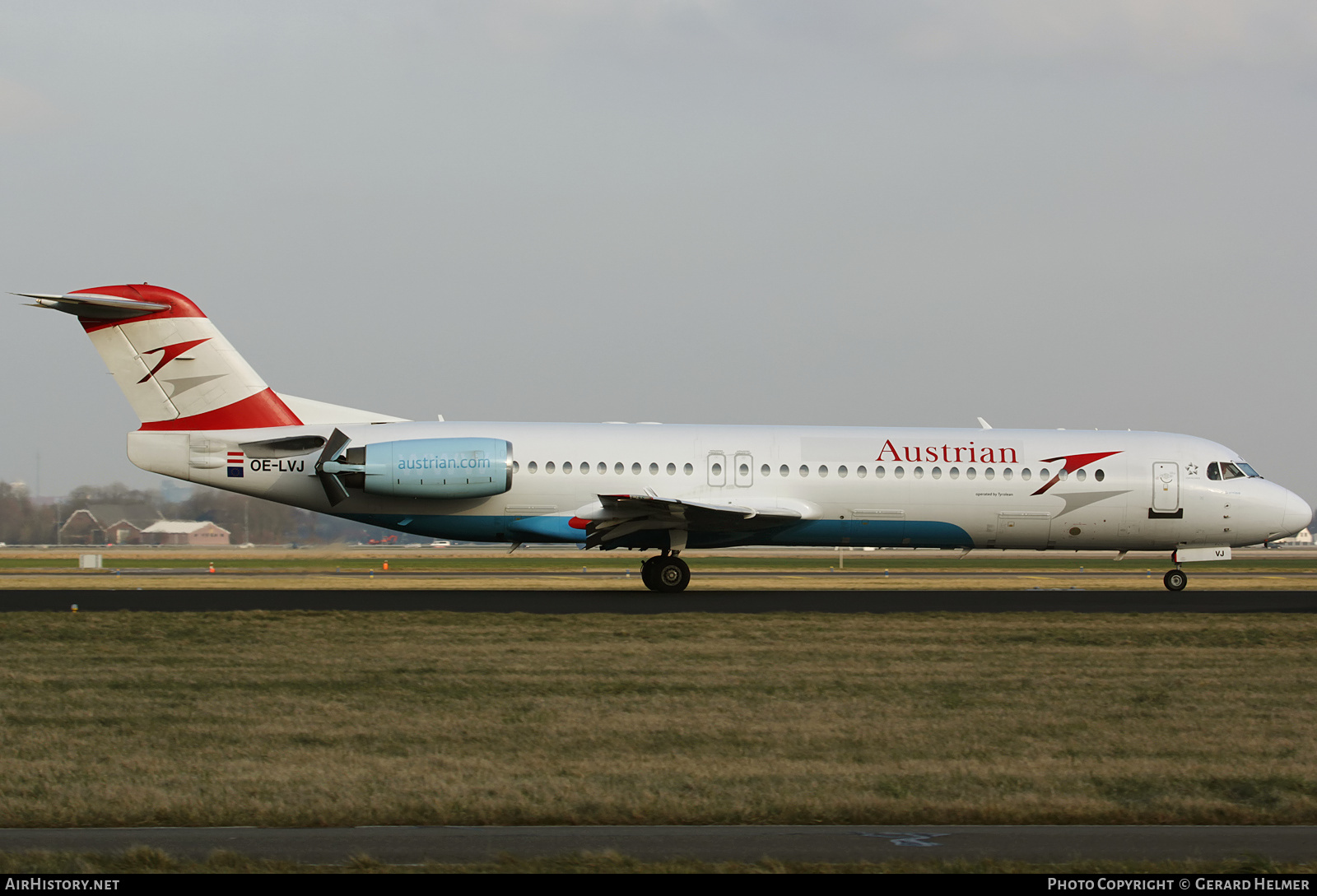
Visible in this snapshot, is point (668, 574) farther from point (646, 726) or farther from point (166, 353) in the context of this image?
point (646, 726)

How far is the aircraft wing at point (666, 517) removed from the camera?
23047mm

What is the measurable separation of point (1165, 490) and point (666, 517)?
10936 mm

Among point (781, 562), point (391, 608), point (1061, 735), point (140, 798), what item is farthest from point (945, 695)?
point (781, 562)

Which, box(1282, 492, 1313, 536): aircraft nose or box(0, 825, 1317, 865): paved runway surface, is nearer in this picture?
box(0, 825, 1317, 865): paved runway surface

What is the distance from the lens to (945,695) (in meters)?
11.5

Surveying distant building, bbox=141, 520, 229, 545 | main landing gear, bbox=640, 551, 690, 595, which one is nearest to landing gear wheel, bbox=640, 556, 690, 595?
main landing gear, bbox=640, 551, 690, 595

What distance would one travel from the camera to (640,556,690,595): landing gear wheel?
79.2 feet

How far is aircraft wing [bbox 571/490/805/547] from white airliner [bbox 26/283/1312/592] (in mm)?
49

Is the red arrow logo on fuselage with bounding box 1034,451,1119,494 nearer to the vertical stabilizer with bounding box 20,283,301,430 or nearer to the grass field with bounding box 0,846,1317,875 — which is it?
the vertical stabilizer with bounding box 20,283,301,430

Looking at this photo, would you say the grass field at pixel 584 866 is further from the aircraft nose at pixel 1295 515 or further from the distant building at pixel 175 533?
the distant building at pixel 175 533

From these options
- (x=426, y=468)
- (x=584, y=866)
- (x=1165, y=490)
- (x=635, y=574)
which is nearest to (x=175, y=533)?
(x=635, y=574)

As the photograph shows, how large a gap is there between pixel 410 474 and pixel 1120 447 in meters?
15.1

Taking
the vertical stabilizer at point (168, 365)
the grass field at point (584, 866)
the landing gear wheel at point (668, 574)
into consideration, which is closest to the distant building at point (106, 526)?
the vertical stabilizer at point (168, 365)

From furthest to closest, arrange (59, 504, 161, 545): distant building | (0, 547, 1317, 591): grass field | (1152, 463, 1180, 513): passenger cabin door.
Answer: (59, 504, 161, 545): distant building → (0, 547, 1317, 591): grass field → (1152, 463, 1180, 513): passenger cabin door
